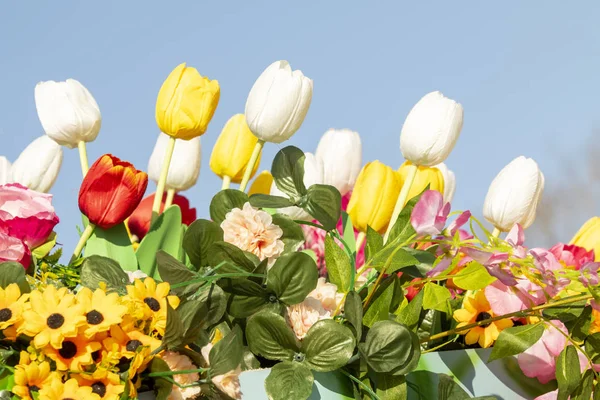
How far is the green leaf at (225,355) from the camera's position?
573mm

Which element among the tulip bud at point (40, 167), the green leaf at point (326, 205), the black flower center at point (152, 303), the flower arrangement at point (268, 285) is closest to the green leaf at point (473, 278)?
the flower arrangement at point (268, 285)

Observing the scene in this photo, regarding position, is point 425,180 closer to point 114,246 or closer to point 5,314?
A: point 114,246

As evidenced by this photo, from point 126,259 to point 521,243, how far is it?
1.21 ft

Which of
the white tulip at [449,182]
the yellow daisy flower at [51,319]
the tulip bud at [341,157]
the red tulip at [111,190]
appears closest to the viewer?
the yellow daisy flower at [51,319]

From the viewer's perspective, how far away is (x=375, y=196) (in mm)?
941

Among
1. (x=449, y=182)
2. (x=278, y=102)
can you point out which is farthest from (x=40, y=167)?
(x=449, y=182)

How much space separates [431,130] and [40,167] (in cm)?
49

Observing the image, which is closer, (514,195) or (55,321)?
(55,321)

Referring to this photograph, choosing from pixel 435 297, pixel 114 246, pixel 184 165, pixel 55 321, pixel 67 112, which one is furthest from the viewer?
pixel 184 165

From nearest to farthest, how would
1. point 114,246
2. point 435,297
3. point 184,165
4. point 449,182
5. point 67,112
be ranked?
1. point 435,297
2. point 114,246
3. point 67,112
4. point 184,165
5. point 449,182

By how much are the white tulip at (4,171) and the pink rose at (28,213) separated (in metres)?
0.32

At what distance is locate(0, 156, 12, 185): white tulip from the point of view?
1069mm

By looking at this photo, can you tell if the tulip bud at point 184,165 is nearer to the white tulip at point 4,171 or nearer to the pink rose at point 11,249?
the white tulip at point 4,171

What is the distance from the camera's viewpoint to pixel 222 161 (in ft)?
3.24
